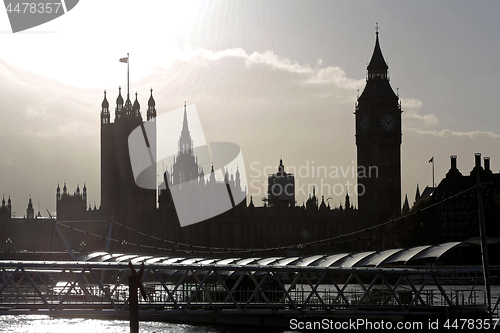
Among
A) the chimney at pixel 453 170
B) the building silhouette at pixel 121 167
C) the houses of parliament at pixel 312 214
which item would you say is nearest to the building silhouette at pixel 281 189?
the houses of parliament at pixel 312 214

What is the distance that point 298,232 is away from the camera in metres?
146

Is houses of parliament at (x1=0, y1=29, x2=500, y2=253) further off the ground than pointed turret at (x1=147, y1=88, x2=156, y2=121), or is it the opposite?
pointed turret at (x1=147, y1=88, x2=156, y2=121)

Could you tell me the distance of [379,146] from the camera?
140m

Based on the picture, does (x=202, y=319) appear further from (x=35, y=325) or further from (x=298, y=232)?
(x=298, y=232)

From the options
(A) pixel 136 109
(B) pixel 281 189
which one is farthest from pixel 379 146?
(A) pixel 136 109

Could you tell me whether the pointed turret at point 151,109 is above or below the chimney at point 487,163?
above

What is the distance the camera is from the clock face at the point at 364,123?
141 metres

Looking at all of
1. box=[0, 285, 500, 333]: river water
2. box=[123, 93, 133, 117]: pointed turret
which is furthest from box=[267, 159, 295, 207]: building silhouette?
box=[0, 285, 500, 333]: river water

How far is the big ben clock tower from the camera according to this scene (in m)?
140

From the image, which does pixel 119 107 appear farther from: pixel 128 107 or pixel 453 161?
pixel 453 161

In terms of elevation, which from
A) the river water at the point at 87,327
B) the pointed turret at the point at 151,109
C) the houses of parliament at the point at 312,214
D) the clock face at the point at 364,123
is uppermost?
the pointed turret at the point at 151,109

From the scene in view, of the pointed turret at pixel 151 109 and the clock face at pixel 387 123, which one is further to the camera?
the pointed turret at pixel 151 109

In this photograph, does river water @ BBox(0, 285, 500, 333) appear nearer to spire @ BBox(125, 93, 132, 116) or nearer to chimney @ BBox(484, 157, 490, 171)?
chimney @ BBox(484, 157, 490, 171)

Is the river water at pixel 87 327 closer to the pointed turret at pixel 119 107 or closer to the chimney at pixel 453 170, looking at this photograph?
the chimney at pixel 453 170
